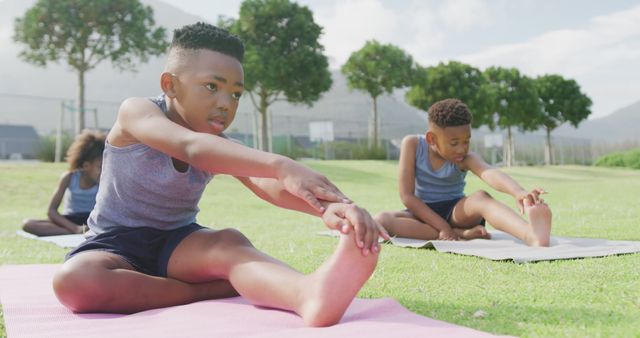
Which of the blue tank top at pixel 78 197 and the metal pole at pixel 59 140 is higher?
the metal pole at pixel 59 140

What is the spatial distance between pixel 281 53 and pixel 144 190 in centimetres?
2279

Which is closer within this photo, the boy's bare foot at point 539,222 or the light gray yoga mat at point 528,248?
the light gray yoga mat at point 528,248

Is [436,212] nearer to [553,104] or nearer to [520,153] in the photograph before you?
[553,104]

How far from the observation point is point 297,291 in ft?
7.83

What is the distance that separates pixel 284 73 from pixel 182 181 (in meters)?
22.0

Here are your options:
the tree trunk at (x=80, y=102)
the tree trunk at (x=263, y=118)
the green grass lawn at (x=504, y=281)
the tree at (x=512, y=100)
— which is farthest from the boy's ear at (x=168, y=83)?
the tree at (x=512, y=100)

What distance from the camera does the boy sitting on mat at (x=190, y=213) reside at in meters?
2.24

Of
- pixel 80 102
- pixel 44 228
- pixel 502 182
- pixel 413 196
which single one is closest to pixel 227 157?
pixel 502 182

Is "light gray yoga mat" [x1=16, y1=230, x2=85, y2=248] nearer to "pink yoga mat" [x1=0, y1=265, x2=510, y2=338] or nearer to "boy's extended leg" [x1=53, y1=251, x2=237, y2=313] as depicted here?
"pink yoga mat" [x1=0, y1=265, x2=510, y2=338]

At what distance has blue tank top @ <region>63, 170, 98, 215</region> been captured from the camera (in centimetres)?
694

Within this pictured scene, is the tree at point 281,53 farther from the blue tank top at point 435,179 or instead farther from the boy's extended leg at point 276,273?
the boy's extended leg at point 276,273

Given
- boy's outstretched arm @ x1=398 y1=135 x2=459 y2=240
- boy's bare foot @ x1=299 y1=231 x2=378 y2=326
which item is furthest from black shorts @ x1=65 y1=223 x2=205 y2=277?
boy's outstretched arm @ x1=398 y1=135 x2=459 y2=240

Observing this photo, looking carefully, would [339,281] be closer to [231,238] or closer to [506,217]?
[231,238]

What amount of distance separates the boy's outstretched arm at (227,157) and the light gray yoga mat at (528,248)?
209cm
